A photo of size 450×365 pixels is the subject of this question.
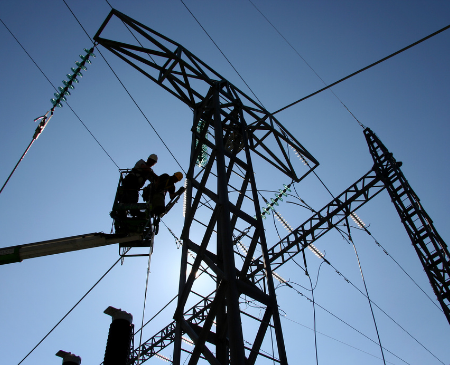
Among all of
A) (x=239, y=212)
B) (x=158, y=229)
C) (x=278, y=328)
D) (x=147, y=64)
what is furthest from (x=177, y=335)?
(x=147, y=64)

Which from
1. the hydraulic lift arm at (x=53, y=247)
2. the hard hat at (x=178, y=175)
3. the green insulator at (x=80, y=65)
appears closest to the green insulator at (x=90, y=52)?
the green insulator at (x=80, y=65)

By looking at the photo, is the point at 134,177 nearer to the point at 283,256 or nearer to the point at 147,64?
the point at 147,64

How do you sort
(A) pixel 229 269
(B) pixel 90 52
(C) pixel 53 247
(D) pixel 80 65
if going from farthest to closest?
(D) pixel 80 65
(B) pixel 90 52
(C) pixel 53 247
(A) pixel 229 269

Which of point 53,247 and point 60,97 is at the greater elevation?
point 60,97

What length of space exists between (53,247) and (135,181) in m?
1.71

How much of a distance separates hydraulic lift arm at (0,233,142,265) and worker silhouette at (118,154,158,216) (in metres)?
0.75

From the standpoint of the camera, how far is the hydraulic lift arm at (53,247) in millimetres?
5793

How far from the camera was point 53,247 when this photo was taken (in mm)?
5953

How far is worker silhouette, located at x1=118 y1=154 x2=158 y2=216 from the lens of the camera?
6.68 m

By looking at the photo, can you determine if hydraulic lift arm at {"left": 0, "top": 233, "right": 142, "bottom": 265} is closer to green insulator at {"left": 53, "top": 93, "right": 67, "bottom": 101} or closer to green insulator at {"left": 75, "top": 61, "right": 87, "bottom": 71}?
green insulator at {"left": 53, "top": 93, "right": 67, "bottom": 101}

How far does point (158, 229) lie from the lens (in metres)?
6.79

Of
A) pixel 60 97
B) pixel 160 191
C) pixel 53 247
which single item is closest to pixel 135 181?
pixel 160 191

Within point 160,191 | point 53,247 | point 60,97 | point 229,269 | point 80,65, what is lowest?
point 229,269

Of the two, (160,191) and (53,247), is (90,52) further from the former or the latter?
(53,247)
